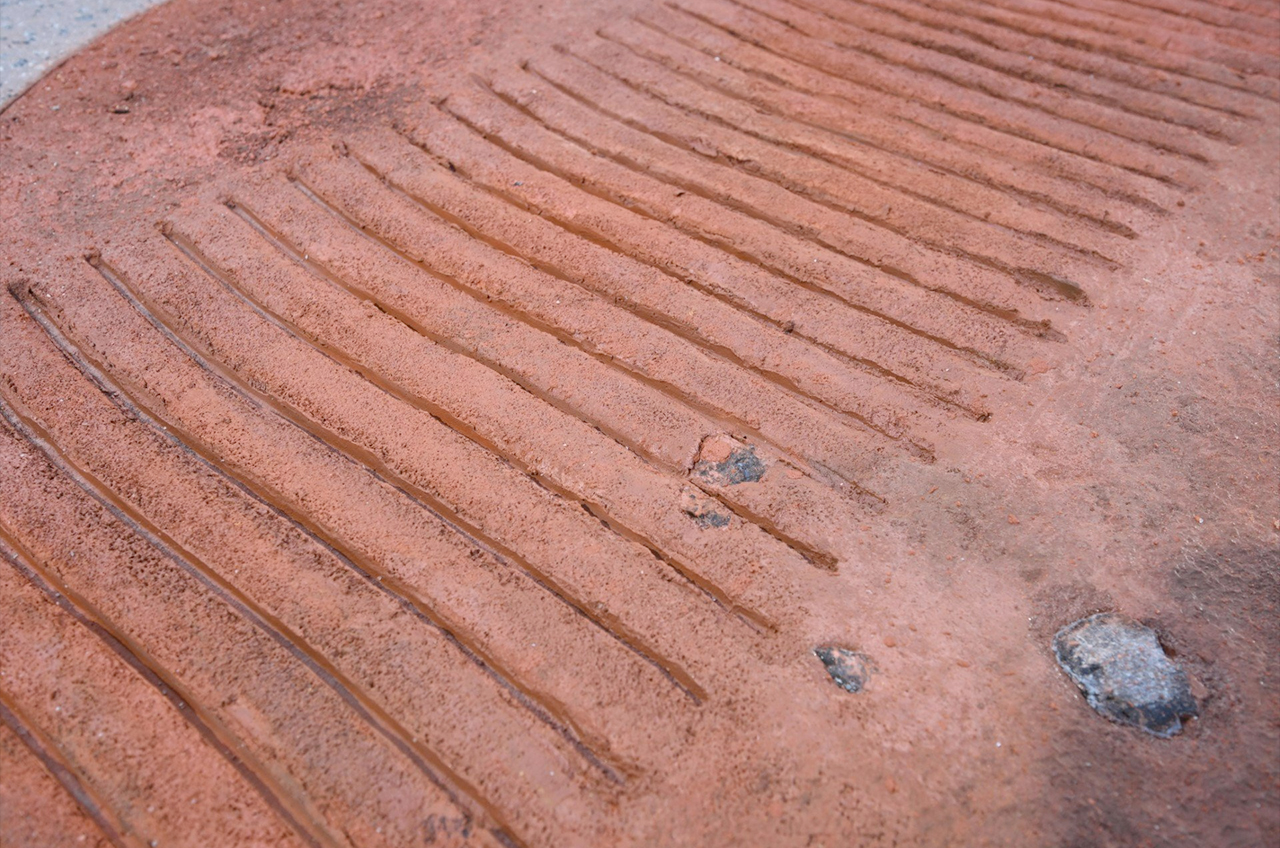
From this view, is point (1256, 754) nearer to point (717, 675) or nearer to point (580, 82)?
point (717, 675)

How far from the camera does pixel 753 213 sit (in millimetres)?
3854

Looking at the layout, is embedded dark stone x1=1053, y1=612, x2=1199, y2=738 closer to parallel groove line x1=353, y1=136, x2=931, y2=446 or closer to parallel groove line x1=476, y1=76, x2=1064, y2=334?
parallel groove line x1=353, y1=136, x2=931, y2=446

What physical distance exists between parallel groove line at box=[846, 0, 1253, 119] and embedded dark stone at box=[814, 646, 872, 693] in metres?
3.53

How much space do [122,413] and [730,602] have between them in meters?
2.24

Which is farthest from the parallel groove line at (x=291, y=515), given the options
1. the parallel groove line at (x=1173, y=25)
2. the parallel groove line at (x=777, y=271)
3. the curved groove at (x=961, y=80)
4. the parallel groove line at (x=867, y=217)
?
the parallel groove line at (x=1173, y=25)

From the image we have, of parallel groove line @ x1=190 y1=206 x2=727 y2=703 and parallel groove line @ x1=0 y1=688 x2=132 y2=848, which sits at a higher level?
parallel groove line @ x1=190 y1=206 x2=727 y2=703

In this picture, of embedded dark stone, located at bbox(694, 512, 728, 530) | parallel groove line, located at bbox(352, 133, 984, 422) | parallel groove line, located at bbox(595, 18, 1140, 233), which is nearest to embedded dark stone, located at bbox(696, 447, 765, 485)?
embedded dark stone, located at bbox(694, 512, 728, 530)

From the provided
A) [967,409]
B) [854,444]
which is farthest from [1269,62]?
[854,444]

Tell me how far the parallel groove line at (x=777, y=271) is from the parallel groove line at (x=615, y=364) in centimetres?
64

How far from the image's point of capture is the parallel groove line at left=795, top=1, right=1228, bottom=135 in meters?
4.30

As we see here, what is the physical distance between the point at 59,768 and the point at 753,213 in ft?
10.2

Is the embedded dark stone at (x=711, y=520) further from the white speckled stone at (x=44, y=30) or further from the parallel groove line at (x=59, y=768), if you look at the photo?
the white speckled stone at (x=44, y=30)

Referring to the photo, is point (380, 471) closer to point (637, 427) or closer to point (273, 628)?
point (273, 628)

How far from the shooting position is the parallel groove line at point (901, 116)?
395cm
